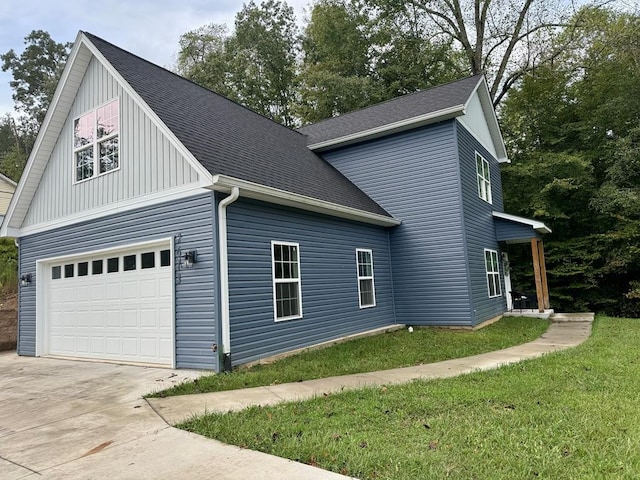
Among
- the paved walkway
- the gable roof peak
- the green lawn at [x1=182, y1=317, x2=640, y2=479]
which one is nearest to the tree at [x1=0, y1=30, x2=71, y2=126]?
the gable roof peak

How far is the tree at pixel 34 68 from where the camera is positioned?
124ft

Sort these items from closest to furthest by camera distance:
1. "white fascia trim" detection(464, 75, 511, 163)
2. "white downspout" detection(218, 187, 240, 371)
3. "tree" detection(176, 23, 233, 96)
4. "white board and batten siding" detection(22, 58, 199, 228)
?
"white downspout" detection(218, 187, 240, 371)
"white board and batten siding" detection(22, 58, 199, 228)
"white fascia trim" detection(464, 75, 511, 163)
"tree" detection(176, 23, 233, 96)

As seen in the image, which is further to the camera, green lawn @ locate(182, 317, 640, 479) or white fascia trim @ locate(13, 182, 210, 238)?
white fascia trim @ locate(13, 182, 210, 238)

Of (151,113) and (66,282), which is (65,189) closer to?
(66,282)

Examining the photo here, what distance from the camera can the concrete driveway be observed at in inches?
122

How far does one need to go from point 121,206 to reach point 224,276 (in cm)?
292

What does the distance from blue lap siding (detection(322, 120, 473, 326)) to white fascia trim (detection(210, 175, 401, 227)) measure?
0.91m

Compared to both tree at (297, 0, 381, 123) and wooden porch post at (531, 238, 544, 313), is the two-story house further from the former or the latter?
tree at (297, 0, 381, 123)

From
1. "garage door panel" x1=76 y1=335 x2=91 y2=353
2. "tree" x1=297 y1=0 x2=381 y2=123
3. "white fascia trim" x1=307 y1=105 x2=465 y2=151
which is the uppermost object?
"tree" x1=297 y1=0 x2=381 y2=123

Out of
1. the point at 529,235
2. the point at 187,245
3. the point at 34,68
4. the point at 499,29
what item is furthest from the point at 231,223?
the point at 34,68

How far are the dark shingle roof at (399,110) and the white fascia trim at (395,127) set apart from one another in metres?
0.14

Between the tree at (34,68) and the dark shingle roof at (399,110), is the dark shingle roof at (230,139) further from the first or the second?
the tree at (34,68)

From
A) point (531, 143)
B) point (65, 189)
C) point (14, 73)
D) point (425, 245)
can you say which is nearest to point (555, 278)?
point (531, 143)

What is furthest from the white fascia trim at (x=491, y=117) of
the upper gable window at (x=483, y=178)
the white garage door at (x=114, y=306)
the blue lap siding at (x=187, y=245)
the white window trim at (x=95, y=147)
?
the white garage door at (x=114, y=306)
